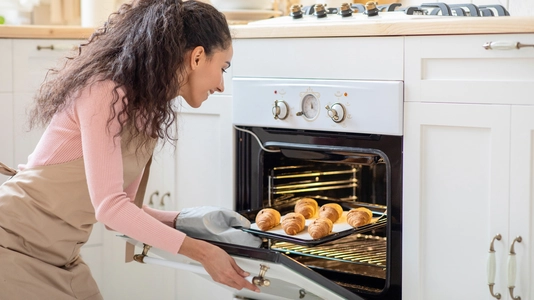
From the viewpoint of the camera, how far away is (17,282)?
143 cm

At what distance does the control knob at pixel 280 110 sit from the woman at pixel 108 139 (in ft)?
1.18

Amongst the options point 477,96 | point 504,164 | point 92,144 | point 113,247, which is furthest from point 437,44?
point 113,247

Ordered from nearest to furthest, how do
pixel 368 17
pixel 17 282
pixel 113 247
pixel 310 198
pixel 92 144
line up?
pixel 92 144 → pixel 17 282 → pixel 368 17 → pixel 310 198 → pixel 113 247

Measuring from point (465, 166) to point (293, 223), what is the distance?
0.41 metres

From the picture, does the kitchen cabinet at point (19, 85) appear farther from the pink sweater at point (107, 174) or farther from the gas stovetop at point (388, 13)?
the pink sweater at point (107, 174)

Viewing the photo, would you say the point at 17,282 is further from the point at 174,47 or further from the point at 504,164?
the point at 504,164

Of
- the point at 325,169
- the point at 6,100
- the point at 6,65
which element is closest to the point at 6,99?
the point at 6,100

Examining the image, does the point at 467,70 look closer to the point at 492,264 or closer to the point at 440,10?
the point at 440,10

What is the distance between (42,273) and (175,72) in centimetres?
50

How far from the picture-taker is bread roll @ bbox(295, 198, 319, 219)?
72.4 inches

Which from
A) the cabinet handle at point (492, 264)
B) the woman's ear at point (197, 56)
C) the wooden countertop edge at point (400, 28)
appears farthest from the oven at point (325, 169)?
the woman's ear at point (197, 56)

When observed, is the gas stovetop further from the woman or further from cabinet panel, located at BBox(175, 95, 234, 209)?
the woman

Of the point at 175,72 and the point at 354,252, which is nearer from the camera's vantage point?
the point at 175,72

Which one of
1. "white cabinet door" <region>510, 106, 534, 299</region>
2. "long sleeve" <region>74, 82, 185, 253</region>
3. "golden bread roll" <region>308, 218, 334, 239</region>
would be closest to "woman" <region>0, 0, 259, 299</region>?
"long sleeve" <region>74, 82, 185, 253</region>
